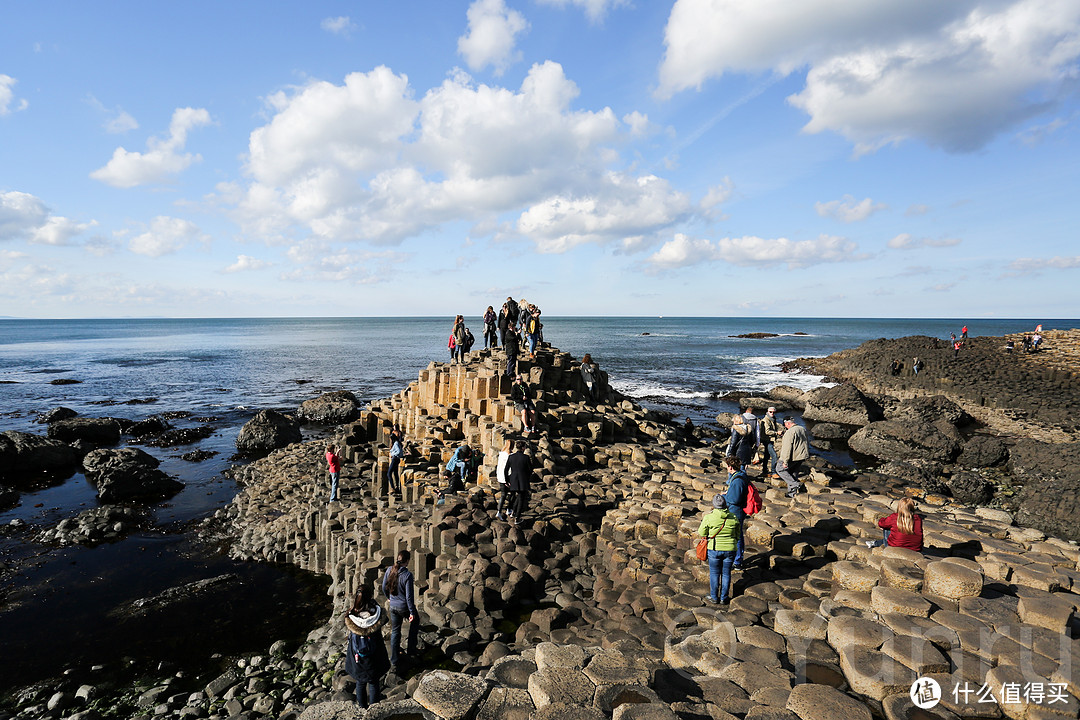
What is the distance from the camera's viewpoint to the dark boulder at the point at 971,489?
62.4 feet

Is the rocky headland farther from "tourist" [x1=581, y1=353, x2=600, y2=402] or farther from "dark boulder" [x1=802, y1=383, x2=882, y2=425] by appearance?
"dark boulder" [x1=802, y1=383, x2=882, y2=425]

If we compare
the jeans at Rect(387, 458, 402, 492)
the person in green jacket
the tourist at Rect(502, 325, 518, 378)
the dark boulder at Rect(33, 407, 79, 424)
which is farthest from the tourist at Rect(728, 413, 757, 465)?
the dark boulder at Rect(33, 407, 79, 424)

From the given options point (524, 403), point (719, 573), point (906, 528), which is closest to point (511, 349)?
point (524, 403)

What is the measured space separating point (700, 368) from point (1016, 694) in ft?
217

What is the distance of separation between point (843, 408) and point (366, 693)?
36.7m

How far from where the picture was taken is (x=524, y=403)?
55.2 ft

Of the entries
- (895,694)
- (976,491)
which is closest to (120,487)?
(895,694)

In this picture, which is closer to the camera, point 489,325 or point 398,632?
point 398,632

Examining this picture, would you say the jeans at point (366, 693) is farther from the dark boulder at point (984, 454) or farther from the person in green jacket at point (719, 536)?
the dark boulder at point (984, 454)

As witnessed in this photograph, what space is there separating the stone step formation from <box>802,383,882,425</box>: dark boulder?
73.1 feet

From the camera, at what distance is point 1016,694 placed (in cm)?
505

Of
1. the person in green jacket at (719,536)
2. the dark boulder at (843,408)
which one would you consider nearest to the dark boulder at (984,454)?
the dark boulder at (843,408)

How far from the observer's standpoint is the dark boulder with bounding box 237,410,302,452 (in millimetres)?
28969

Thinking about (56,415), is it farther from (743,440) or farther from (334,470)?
(743,440)
